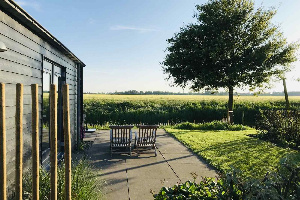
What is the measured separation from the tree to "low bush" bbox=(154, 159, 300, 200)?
46.9ft

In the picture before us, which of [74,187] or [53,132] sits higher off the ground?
[53,132]

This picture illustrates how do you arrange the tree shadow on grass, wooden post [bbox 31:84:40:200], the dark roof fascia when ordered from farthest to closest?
1. the tree shadow on grass
2. the dark roof fascia
3. wooden post [bbox 31:84:40:200]

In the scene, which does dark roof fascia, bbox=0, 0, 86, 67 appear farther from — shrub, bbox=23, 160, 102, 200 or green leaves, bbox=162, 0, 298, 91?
green leaves, bbox=162, 0, 298, 91

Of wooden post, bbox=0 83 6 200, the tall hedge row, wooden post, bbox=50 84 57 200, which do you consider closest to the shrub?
wooden post, bbox=50 84 57 200

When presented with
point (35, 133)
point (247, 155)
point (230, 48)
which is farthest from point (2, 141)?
point (230, 48)

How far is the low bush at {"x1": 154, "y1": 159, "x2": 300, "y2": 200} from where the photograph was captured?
109 inches

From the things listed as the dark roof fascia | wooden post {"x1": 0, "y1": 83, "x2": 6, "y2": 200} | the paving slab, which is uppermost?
the dark roof fascia

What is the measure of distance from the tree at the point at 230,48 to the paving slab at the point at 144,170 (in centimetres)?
947

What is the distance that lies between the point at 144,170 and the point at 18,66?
13.2ft

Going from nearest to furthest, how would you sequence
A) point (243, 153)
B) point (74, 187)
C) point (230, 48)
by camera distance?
point (74, 187) → point (243, 153) → point (230, 48)

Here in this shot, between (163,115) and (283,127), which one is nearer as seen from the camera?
(283,127)

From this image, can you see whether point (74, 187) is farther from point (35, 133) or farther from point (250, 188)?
point (250, 188)

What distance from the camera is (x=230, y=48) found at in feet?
58.5

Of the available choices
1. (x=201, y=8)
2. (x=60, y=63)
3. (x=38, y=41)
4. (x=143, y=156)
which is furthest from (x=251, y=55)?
(x=38, y=41)
